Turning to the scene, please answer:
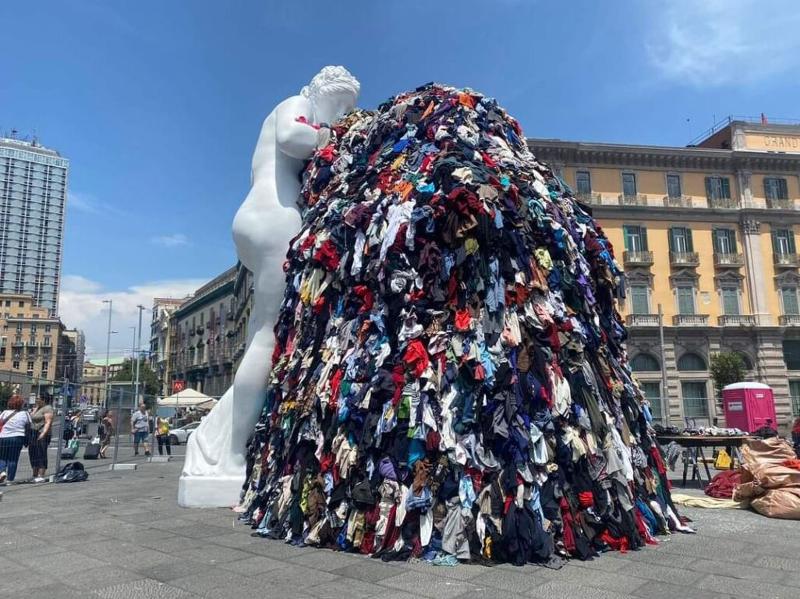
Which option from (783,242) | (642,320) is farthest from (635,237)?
(783,242)

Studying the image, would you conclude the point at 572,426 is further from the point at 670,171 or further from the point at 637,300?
the point at 670,171

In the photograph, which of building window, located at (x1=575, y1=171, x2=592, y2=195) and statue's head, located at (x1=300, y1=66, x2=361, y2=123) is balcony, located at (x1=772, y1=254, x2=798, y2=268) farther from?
statue's head, located at (x1=300, y1=66, x2=361, y2=123)

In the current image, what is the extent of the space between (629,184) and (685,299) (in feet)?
28.0

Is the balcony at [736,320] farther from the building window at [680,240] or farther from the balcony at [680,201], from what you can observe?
the balcony at [680,201]

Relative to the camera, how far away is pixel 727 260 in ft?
130

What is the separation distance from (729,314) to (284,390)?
40.7m

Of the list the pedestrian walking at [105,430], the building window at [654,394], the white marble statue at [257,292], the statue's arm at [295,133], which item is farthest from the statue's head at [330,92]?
the building window at [654,394]

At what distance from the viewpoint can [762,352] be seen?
3862 centimetres

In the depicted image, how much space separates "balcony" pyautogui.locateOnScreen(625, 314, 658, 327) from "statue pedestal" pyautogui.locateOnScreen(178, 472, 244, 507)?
35.9 meters

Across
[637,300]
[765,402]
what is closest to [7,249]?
[637,300]

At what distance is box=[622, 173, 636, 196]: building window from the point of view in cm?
3956

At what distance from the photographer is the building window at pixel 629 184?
39.6 meters

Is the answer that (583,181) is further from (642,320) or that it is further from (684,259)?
(642,320)

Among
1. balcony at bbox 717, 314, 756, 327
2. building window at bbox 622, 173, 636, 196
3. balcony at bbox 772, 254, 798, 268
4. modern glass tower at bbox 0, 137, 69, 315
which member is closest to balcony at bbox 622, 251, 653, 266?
building window at bbox 622, 173, 636, 196
